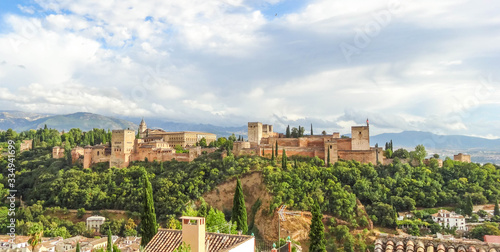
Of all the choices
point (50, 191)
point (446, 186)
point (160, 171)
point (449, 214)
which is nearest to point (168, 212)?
point (160, 171)

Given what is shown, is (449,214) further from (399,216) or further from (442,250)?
(442,250)

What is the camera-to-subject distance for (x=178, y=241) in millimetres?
12266

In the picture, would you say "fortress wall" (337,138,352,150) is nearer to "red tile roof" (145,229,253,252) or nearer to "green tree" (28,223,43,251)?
"green tree" (28,223,43,251)

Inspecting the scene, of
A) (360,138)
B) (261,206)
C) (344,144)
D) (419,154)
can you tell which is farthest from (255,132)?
(419,154)

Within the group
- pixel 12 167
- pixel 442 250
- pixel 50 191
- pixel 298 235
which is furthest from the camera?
pixel 12 167

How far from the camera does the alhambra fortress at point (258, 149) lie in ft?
144

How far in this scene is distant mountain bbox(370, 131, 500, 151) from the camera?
72.8 metres

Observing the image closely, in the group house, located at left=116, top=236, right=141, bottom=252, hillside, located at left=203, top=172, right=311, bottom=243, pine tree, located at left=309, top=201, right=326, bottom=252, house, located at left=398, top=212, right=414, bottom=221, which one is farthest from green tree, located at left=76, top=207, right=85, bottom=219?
house, located at left=398, top=212, right=414, bottom=221

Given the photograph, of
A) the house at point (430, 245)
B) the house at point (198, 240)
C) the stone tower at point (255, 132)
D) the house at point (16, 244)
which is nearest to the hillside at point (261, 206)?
the stone tower at point (255, 132)

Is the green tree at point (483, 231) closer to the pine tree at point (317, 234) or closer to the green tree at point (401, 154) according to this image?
the green tree at point (401, 154)

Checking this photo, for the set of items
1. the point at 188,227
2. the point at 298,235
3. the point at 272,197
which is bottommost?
the point at 298,235

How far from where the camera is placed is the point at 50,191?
45.1m

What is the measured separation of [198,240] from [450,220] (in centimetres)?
3161

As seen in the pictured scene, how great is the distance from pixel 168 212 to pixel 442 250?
30496mm
